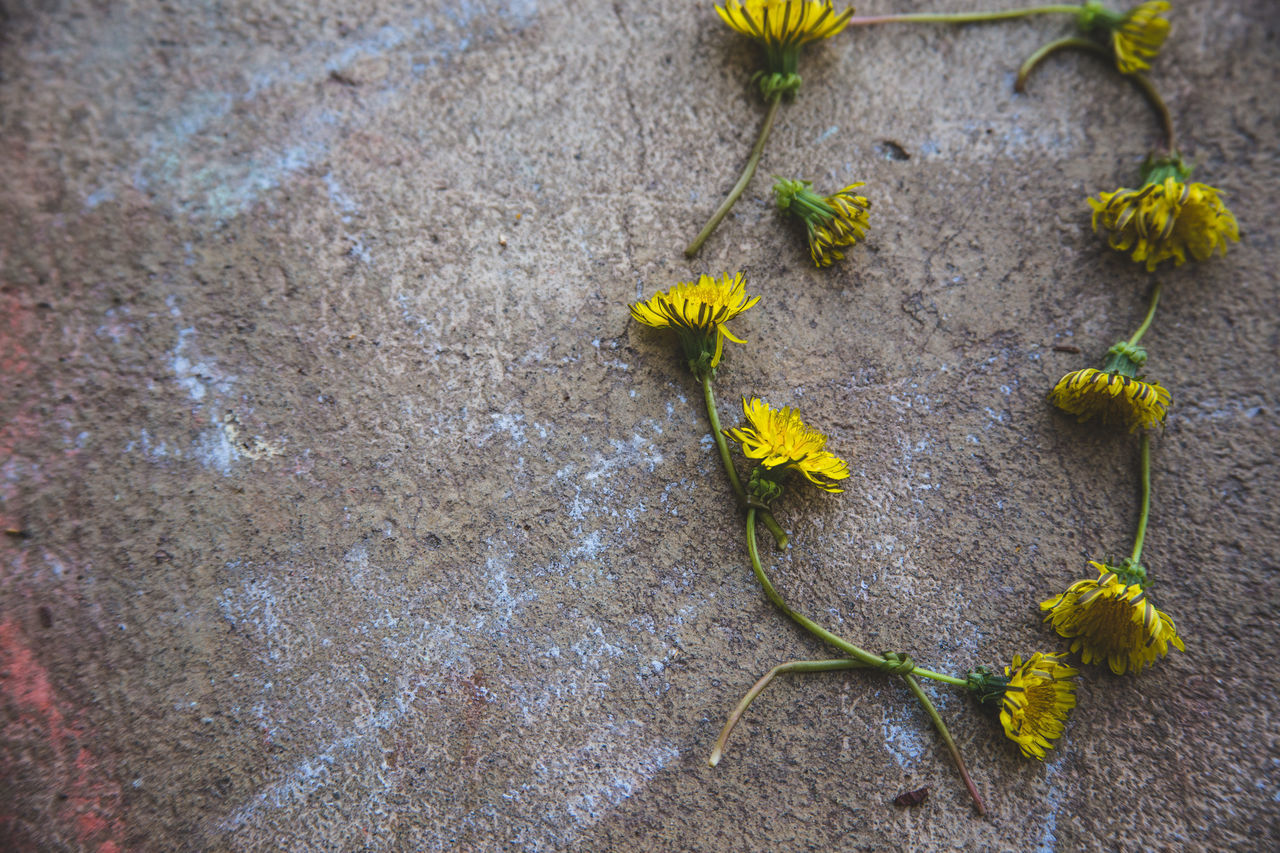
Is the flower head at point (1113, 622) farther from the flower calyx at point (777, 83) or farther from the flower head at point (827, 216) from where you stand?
the flower calyx at point (777, 83)

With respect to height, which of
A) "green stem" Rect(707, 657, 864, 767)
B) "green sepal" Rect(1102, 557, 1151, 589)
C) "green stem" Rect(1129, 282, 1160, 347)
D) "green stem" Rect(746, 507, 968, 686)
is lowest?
"green stem" Rect(707, 657, 864, 767)

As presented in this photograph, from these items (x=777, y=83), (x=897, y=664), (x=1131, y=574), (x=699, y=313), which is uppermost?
(x=777, y=83)

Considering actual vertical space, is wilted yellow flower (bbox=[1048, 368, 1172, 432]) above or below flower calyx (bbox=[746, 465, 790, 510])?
above

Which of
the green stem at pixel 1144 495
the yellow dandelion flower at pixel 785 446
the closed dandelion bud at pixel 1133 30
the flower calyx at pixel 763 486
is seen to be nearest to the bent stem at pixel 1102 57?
the closed dandelion bud at pixel 1133 30

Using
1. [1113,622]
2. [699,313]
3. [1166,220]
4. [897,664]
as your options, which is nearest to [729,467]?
[699,313]

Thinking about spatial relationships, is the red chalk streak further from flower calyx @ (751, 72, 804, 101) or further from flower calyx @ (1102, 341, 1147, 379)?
flower calyx @ (1102, 341, 1147, 379)

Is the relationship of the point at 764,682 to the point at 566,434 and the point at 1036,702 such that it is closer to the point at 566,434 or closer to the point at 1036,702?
the point at 1036,702

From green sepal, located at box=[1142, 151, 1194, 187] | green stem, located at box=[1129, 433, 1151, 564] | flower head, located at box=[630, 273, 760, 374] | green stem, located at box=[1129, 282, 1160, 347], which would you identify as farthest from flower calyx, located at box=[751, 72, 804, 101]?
green stem, located at box=[1129, 433, 1151, 564]
